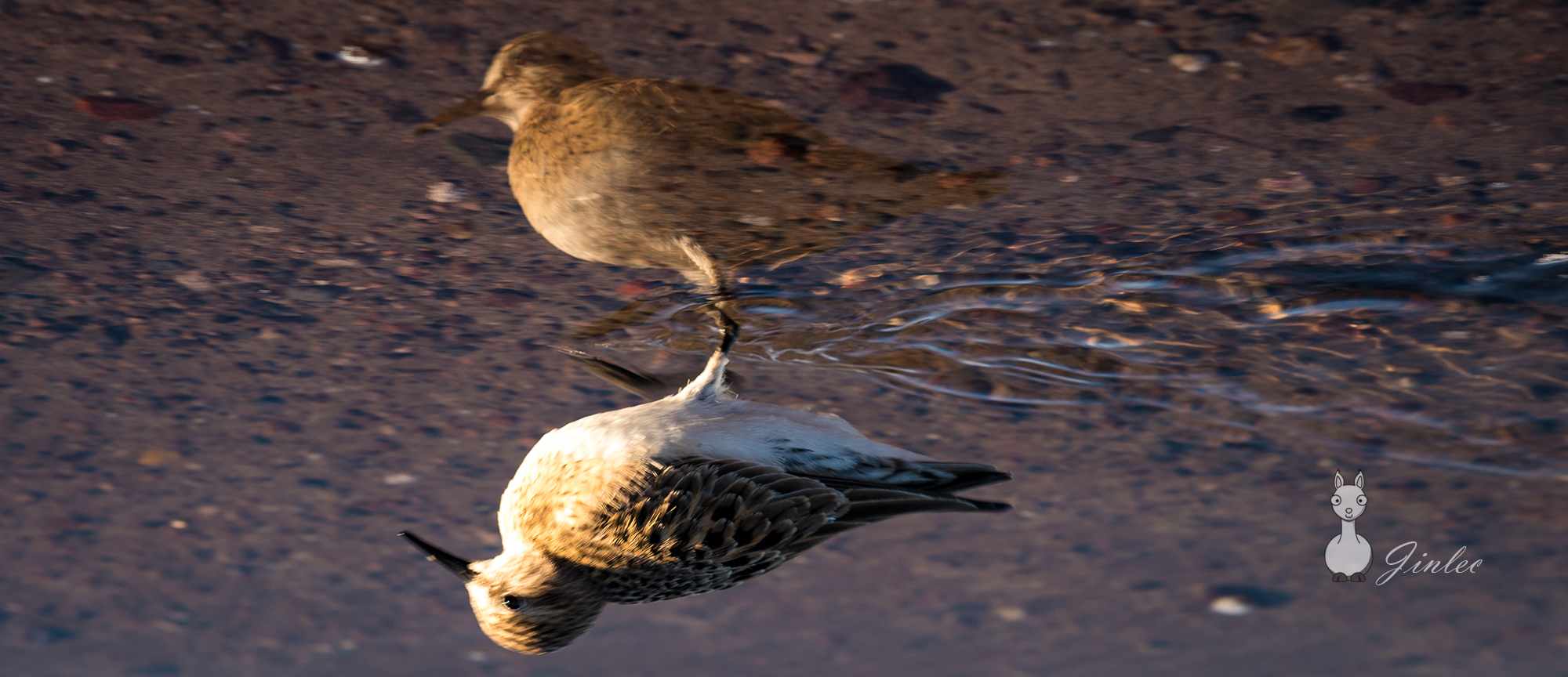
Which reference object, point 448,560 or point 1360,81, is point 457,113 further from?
point 1360,81

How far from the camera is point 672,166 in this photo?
2672 mm

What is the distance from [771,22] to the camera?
2.72 meters

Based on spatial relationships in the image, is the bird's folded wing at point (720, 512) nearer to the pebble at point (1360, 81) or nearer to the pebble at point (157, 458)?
the pebble at point (157, 458)

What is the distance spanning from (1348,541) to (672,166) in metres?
2.23

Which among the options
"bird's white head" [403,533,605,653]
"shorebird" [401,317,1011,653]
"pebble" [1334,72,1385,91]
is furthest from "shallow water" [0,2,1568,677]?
"bird's white head" [403,533,605,653]

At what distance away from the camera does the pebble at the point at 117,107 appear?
8.73 ft

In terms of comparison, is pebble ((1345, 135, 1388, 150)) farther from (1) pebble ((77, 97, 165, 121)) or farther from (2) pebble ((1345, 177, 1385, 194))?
(1) pebble ((77, 97, 165, 121))

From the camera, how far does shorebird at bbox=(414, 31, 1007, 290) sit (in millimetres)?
2650

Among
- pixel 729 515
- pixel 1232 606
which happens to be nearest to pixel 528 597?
pixel 729 515

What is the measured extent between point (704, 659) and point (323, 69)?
2.13 metres

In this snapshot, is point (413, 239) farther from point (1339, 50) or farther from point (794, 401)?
point (1339, 50)

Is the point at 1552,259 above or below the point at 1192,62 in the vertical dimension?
above

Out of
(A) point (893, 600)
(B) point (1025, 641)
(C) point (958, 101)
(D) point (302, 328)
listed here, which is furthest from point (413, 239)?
(B) point (1025, 641)

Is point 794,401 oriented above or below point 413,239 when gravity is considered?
above
